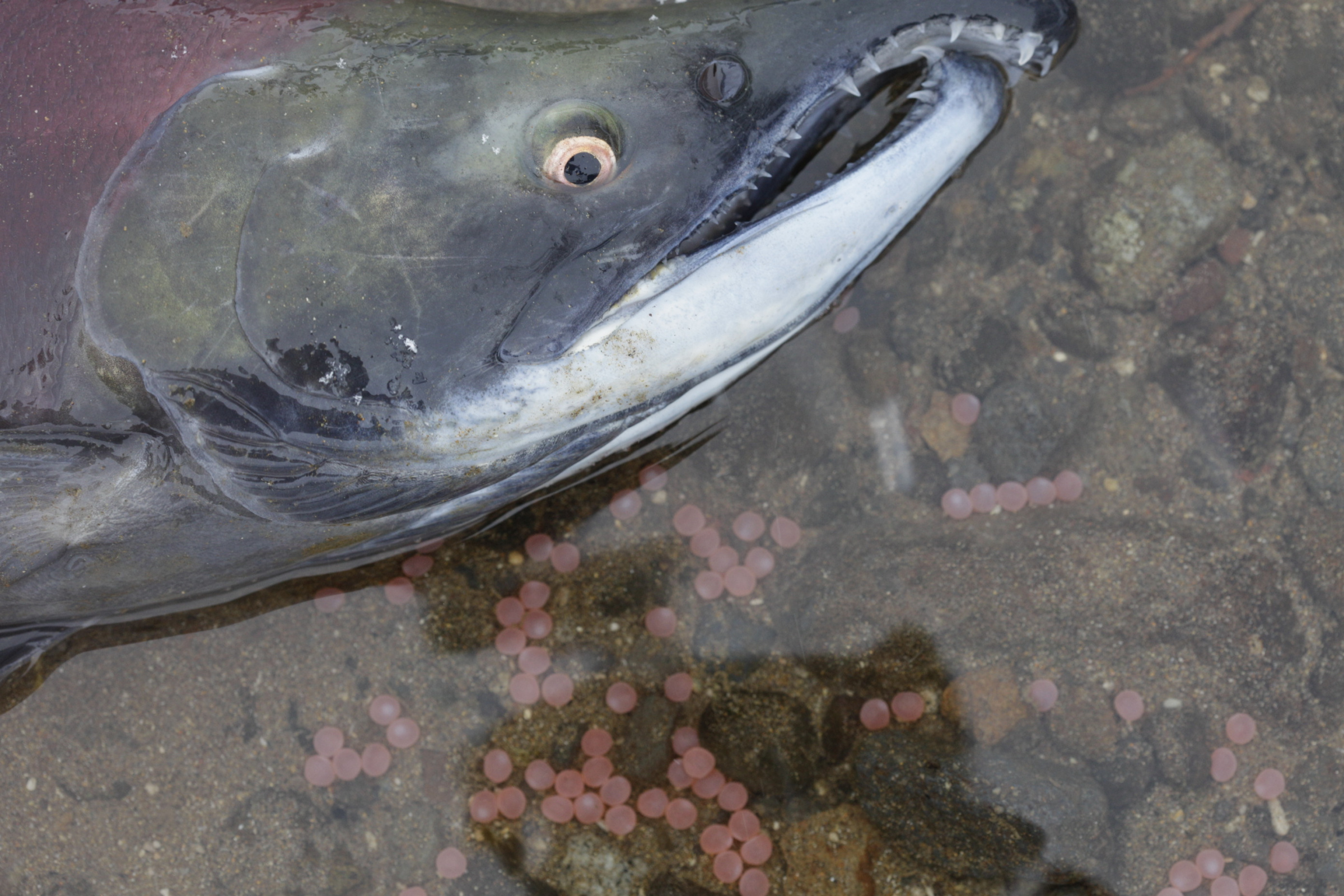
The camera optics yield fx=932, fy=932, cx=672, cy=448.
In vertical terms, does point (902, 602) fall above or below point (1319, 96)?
below

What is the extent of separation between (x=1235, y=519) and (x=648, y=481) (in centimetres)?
204

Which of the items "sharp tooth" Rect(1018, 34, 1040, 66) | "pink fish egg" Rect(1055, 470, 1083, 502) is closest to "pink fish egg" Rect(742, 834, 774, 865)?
"pink fish egg" Rect(1055, 470, 1083, 502)

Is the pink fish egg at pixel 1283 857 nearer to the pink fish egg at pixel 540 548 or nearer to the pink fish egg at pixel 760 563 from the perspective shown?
the pink fish egg at pixel 760 563

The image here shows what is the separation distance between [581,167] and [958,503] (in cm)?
181

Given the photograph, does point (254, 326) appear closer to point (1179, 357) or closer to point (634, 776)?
point (634, 776)

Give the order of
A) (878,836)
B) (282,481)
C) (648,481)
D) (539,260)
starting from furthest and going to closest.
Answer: (648,481) < (878,836) < (282,481) < (539,260)

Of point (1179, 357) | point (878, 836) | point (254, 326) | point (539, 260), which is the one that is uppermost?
point (539, 260)

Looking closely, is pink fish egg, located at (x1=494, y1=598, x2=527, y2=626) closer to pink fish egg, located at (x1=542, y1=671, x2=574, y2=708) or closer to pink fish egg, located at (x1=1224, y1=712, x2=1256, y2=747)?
pink fish egg, located at (x1=542, y1=671, x2=574, y2=708)

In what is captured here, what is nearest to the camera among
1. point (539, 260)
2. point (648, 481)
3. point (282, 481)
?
point (539, 260)

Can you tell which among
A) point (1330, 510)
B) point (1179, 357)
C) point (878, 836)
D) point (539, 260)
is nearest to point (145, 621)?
point (539, 260)

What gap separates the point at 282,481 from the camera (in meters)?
2.41

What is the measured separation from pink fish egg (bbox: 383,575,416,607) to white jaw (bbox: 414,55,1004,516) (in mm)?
877

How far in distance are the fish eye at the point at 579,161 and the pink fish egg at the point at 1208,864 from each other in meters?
2.92

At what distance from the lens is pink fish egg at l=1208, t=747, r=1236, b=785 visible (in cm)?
312
